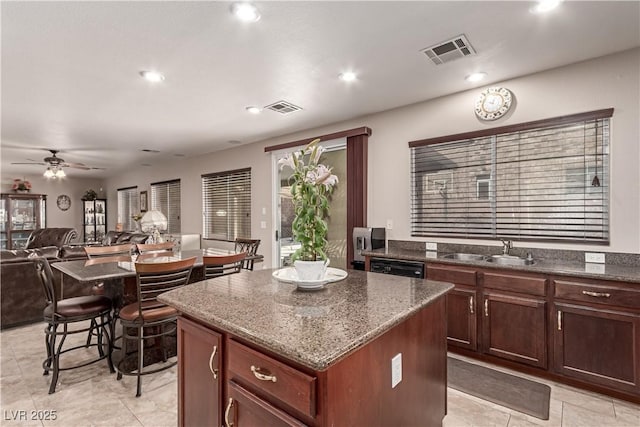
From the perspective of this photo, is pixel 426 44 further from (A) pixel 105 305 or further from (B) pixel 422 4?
(A) pixel 105 305

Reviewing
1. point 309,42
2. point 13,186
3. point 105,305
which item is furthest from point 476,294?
point 13,186

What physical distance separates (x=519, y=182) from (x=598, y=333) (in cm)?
139

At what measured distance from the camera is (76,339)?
3.47 metres

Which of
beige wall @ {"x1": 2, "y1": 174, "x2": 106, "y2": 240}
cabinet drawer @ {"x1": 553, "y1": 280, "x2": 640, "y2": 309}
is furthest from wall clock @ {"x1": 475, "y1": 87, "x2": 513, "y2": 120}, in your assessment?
beige wall @ {"x1": 2, "y1": 174, "x2": 106, "y2": 240}

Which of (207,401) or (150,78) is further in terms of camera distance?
(150,78)

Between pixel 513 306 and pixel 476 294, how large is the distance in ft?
0.92

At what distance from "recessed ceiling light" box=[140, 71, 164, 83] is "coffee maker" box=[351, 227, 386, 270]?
2597 millimetres

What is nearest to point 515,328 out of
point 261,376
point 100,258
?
point 261,376

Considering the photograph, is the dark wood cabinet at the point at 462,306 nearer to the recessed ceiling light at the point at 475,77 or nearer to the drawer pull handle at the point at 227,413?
the recessed ceiling light at the point at 475,77

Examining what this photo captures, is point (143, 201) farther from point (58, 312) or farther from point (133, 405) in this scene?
point (133, 405)

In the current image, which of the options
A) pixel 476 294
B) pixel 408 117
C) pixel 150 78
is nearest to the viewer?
pixel 476 294

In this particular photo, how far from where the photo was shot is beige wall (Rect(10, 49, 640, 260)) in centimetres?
252

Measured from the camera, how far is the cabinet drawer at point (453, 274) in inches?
109

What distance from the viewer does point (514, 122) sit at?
3041mm
